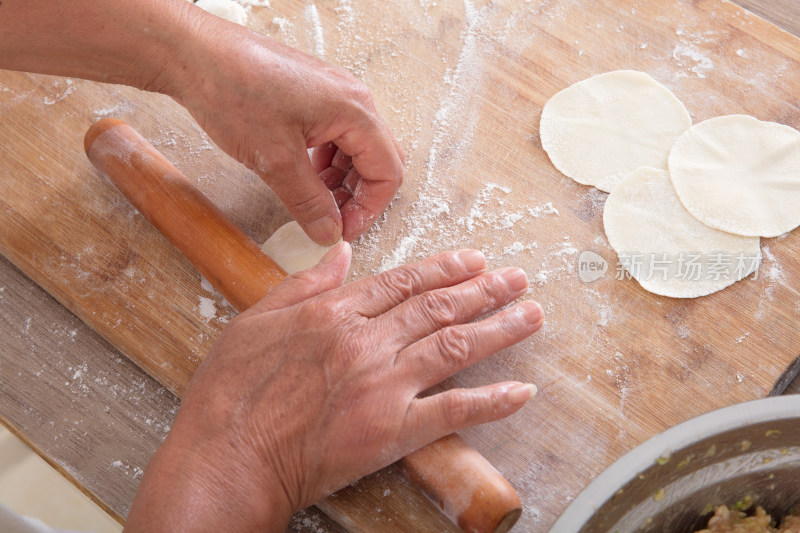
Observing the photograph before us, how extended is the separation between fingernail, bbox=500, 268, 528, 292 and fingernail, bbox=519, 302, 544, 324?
0.18 feet

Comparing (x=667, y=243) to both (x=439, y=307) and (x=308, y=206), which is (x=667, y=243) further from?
(x=308, y=206)

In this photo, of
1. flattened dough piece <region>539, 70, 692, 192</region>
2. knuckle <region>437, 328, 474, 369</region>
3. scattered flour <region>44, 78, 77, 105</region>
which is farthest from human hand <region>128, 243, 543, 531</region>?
scattered flour <region>44, 78, 77, 105</region>

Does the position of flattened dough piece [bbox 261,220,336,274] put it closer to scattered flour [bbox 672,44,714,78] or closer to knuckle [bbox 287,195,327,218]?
knuckle [bbox 287,195,327,218]

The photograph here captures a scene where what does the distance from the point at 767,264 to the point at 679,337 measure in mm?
311

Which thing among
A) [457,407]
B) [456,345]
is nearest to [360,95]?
[456,345]

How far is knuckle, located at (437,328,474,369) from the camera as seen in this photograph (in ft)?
4.57

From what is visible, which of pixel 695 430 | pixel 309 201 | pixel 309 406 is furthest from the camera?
pixel 309 201

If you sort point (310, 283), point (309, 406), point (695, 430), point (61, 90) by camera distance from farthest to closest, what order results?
point (61, 90)
point (310, 283)
point (309, 406)
point (695, 430)

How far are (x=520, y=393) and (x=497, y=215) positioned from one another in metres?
0.57

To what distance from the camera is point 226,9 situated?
6.63ft

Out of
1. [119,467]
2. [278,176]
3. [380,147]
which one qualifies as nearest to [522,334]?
[380,147]

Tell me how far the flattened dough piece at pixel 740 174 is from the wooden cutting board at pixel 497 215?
0.25ft

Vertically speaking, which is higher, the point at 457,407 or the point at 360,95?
the point at 360,95

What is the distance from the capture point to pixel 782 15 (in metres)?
2.05
